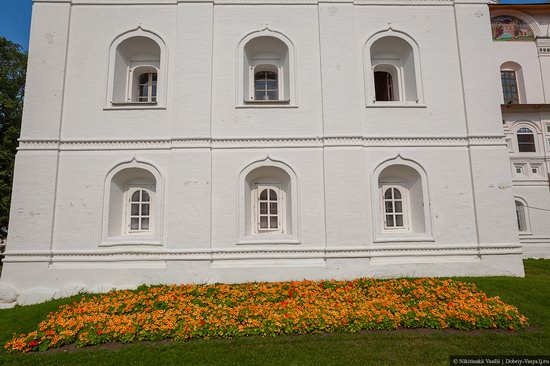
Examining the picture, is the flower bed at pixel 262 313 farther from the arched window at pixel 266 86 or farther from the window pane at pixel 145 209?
the arched window at pixel 266 86

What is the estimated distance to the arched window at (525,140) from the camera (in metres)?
17.3

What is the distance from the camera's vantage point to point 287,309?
696cm

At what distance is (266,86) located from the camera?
11258mm

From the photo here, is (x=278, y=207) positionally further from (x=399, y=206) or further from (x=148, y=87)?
(x=148, y=87)

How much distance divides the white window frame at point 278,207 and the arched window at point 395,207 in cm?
309

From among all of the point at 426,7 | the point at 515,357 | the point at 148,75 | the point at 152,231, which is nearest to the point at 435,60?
the point at 426,7

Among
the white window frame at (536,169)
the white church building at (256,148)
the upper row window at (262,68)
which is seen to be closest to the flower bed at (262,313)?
the white church building at (256,148)

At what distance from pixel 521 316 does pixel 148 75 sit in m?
11.9

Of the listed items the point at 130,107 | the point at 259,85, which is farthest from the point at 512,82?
the point at 130,107

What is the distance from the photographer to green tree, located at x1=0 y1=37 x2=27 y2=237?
1414cm

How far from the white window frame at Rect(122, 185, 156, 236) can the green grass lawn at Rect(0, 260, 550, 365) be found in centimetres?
402

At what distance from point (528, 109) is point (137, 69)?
18391 millimetres

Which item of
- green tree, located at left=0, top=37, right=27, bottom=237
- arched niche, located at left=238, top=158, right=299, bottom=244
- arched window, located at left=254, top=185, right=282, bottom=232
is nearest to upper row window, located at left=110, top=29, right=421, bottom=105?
arched niche, located at left=238, top=158, right=299, bottom=244

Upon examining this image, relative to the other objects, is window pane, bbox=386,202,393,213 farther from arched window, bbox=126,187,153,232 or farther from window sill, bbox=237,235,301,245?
arched window, bbox=126,187,153,232
